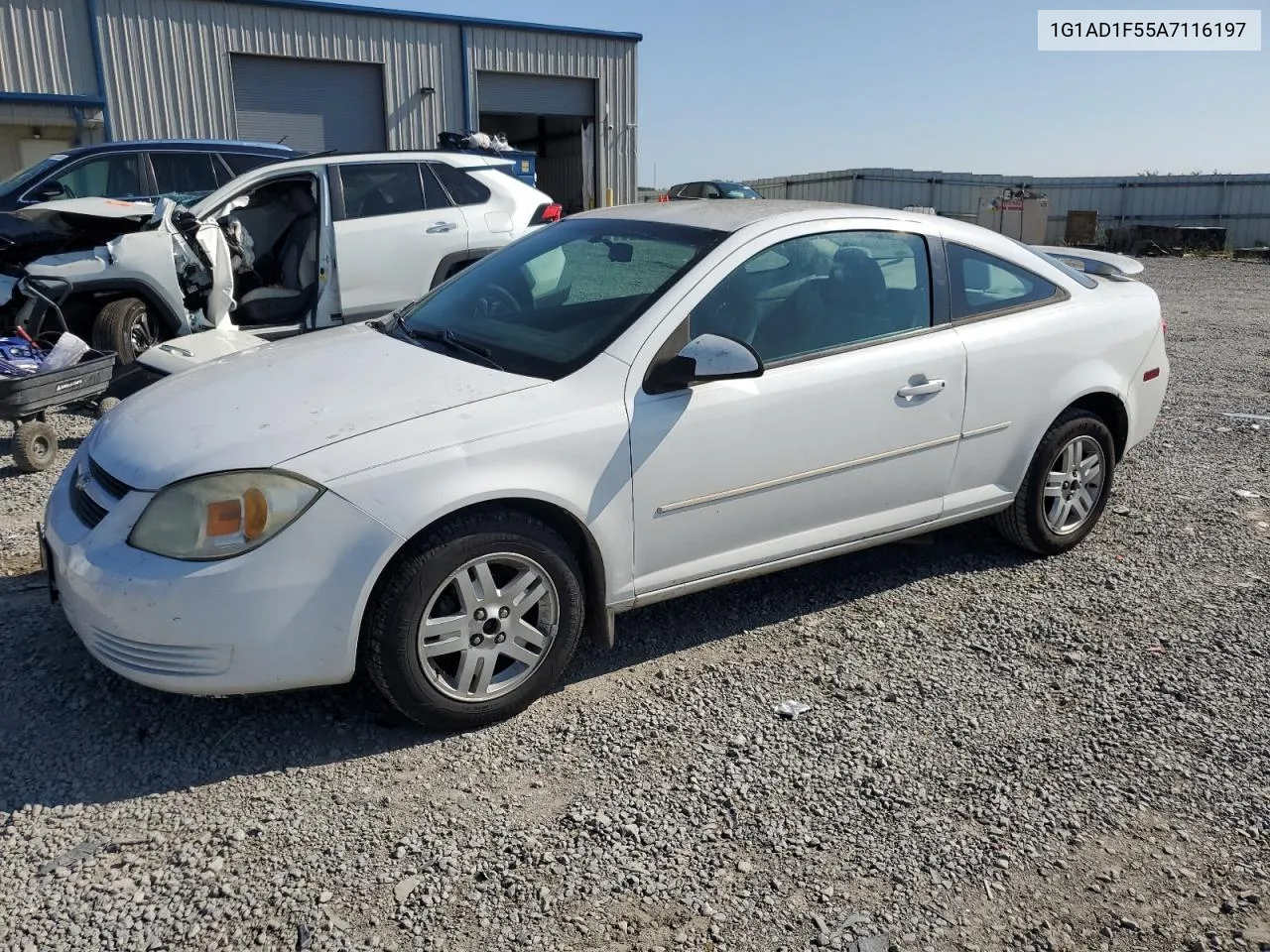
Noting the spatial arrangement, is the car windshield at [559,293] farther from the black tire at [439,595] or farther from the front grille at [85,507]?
the front grille at [85,507]

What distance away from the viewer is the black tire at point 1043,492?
462 centimetres

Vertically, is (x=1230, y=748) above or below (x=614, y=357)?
below

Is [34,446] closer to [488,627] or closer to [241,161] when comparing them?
[488,627]

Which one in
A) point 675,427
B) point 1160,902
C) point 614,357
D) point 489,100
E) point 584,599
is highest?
point 489,100

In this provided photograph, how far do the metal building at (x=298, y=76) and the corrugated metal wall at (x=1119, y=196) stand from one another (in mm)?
7719

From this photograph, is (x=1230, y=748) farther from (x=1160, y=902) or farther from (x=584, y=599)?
(x=584, y=599)

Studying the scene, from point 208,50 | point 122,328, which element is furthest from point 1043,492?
point 208,50

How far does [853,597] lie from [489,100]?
21435mm

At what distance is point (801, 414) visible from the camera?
377cm

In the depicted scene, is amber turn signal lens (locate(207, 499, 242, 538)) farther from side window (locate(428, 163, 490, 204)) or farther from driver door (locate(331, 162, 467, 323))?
side window (locate(428, 163, 490, 204))

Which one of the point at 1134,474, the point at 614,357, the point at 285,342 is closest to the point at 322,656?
the point at 614,357

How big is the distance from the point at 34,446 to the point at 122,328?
176 cm

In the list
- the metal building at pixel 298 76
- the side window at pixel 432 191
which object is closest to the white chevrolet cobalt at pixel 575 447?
the side window at pixel 432 191

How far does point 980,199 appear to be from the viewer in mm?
28609
